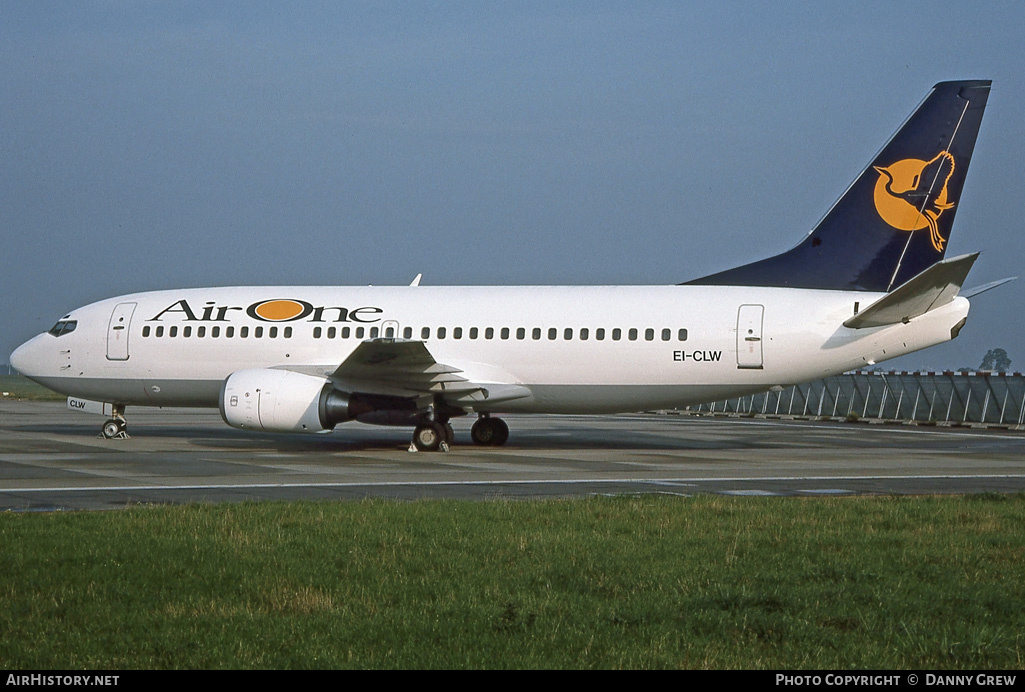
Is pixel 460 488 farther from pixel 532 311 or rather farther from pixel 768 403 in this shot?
pixel 768 403

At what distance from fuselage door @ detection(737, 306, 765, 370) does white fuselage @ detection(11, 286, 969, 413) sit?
0.03 metres

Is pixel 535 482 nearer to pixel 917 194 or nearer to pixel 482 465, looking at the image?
pixel 482 465

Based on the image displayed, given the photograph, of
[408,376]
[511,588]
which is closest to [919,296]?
[408,376]

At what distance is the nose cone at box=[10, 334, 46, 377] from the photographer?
1148 inches

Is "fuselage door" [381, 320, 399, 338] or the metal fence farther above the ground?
"fuselage door" [381, 320, 399, 338]

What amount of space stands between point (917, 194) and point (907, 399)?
83.4 feet

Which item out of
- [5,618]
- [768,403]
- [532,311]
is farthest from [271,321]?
[768,403]

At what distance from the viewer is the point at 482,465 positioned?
21.3m

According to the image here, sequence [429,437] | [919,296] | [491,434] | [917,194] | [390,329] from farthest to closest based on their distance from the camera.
Answer: [491,434] → [390,329] → [429,437] → [917,194] → [919,296]

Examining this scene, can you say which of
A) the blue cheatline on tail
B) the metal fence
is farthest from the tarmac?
the metal fence

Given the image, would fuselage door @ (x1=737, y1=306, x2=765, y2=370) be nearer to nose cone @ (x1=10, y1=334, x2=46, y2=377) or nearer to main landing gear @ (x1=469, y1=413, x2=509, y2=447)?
main landing gear @ (x1=469, y1=413, x2=509, y2=447)

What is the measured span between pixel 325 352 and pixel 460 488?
35.9 ft
